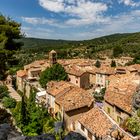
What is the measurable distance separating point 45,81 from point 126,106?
36341mm

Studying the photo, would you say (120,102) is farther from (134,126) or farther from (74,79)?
(74,79)

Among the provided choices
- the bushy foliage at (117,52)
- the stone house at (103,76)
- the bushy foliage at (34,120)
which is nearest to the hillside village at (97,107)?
the bushy foliage at (34,120)

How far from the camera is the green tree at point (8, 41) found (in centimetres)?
2000

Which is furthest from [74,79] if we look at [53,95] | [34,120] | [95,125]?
[95,125]

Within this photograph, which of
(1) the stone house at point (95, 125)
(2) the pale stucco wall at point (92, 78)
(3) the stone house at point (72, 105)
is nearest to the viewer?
(1) the stone house at point (95, 125)

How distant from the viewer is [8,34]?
21016 millimetres

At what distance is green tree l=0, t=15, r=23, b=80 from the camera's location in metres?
20.0

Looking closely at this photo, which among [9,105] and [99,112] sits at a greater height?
[99,112]

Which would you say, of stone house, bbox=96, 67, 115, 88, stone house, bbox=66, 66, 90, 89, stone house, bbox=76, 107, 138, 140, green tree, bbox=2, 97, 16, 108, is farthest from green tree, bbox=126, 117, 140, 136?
stone house, bbox=96, 67, 115, 88

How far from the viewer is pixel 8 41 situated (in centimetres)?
2139

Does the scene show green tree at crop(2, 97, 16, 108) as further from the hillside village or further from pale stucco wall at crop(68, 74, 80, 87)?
pale stucco wall at crop(68, 74, 80, 87)

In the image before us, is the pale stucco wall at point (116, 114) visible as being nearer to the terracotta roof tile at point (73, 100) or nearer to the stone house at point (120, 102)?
the stone house at point (120, 102)

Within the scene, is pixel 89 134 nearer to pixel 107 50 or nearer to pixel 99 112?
pixel 99 112

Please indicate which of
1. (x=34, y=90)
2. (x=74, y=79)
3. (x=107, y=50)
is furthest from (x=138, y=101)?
(x=107, y=50)
